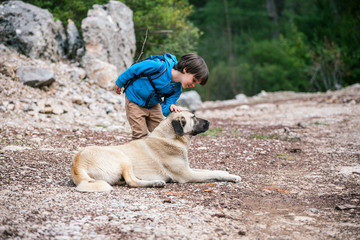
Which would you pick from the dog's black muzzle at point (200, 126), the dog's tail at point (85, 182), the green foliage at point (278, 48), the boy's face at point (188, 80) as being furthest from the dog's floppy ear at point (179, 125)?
the green foliage at point (278, 48)

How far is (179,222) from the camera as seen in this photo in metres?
3.30

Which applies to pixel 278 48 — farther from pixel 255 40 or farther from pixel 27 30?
pixel 27 30

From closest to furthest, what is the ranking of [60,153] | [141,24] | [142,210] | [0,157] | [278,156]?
[142,210] → [0,157] → [60,153] → [278,156] → [141,24]

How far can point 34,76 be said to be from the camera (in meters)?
11.4

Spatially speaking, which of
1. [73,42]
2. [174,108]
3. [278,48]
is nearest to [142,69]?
[174,108]

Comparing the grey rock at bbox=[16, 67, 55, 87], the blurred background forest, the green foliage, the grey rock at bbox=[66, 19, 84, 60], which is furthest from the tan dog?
the green foliage

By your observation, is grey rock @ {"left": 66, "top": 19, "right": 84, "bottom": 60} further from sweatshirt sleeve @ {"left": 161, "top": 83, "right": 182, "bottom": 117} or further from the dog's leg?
the dog's leg

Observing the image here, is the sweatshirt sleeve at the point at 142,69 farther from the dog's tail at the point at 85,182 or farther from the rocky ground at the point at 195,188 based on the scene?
the rocky ground at the point at 195,188

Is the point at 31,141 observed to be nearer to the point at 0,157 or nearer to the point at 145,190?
the point at 0,157

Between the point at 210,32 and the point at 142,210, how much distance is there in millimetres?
34077

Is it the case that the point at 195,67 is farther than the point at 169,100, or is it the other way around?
the point at 169,100

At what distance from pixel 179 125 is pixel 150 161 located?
0.63 meters

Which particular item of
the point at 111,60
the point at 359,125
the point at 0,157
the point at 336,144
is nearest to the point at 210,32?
the point at 111,60

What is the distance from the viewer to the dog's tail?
416 centimetres
